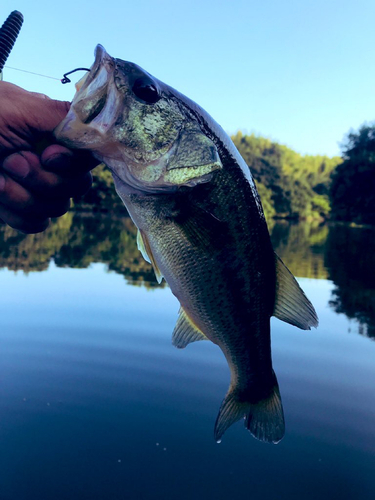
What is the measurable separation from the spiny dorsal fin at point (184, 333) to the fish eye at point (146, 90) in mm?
1225

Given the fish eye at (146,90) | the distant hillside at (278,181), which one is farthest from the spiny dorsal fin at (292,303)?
the distant hillside at (278,181)

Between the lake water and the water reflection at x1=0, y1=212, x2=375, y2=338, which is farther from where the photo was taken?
the water reflection at x1=0, y1=212, x2=375, y2=338

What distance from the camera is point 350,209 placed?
67625mm

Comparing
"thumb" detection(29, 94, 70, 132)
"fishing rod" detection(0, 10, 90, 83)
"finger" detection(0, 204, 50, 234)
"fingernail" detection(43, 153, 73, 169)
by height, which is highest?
"fishing rod" detection(0, 10, 90, 83)

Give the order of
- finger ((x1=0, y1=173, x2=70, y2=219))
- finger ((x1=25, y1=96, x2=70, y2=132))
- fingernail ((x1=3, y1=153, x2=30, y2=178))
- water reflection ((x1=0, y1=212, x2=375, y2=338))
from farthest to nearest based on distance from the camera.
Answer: water reflection ((x1=0, y1=212, x2=375, y2=338))
finger ((x1=0, y1=173, x2=70, y2=219))
fingernail ((x1=3, y1=153, x2=30, y2=178))
finger ((x1=25, y1=96, x2=70, y2=132))

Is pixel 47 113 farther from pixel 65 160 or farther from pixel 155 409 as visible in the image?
pixel 155 409

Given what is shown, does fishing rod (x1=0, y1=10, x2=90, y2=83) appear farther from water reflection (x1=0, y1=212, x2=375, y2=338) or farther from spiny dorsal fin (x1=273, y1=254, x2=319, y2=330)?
water reflection (x1=0, y1=212, x2=375, y2=338)

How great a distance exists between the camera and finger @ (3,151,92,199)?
8.14 feet

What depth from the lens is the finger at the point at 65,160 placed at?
Result: 7.72 ft

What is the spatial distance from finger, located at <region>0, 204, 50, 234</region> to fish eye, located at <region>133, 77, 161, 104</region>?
3.56 feet

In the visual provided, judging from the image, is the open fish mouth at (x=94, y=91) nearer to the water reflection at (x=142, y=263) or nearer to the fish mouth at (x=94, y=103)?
the fish mouth at (x=94, y=103)

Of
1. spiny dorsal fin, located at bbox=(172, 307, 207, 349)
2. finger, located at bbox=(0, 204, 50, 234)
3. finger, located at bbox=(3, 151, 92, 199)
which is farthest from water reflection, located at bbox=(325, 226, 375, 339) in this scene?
finger, located at bbox=(3, 151, 92, 199)

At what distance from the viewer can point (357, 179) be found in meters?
63.4

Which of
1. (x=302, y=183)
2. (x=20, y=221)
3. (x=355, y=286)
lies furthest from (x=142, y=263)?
(x=302, y=183)
